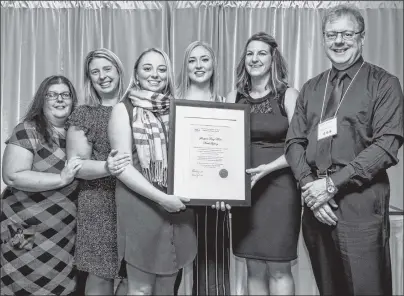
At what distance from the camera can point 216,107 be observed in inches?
83.5

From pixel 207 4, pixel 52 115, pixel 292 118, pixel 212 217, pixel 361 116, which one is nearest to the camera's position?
pixel 361 116

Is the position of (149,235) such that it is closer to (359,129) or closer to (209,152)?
(209,152)

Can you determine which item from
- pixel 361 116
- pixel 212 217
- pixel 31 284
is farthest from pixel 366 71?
pixel 31 284

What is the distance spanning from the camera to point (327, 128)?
193 centimetres

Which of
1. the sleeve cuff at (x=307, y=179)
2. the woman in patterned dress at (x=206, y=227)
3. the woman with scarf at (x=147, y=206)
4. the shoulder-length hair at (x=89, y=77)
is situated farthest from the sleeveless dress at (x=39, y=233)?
the sleeve cuff at (x=307, y=179)

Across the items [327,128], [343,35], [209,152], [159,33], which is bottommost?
[209,152]

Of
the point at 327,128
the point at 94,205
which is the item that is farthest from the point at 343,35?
the point at 94,205

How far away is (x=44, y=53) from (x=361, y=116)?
2.84m

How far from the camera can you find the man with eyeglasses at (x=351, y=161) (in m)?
1.85

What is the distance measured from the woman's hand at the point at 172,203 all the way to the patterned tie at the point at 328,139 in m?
0.64

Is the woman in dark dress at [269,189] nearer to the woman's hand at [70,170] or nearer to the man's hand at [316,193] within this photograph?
the man's hand at [316,193]

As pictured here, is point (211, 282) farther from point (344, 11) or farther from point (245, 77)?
point (344, 11)

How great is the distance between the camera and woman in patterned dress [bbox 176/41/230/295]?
2256mm

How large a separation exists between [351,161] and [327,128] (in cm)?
18
